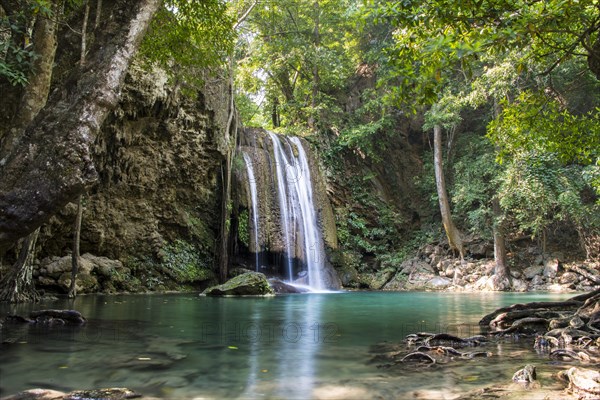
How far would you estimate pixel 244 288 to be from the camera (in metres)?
11.6

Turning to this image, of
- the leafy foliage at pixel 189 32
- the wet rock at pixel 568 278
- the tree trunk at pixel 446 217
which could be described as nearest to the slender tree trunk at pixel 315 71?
the tree trunk at pixel 446 217

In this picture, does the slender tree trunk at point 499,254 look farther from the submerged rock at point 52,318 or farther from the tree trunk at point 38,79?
the tree trunk at point 38,79

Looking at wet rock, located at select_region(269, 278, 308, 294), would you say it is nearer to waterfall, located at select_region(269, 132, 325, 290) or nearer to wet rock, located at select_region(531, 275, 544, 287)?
waterfall, located at select_region(269, 132, 325, 290)

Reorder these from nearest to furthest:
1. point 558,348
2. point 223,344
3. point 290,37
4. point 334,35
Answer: point 558,348
point 223,344
point 290,37
point 334,35

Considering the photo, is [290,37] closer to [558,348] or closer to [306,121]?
[306,121]

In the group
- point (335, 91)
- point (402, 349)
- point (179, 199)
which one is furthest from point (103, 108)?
point (335, 91)

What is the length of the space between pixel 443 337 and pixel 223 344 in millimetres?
2090

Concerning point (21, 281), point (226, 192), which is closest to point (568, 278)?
→ point (226, 192)

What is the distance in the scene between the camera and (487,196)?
17125 mm

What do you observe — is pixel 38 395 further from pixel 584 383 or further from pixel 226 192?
pixel 226 192

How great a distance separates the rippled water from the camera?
2791 millimetres

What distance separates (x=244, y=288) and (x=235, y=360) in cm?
810

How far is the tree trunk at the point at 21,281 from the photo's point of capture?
8027 mm

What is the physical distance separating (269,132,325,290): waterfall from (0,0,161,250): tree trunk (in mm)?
11580
